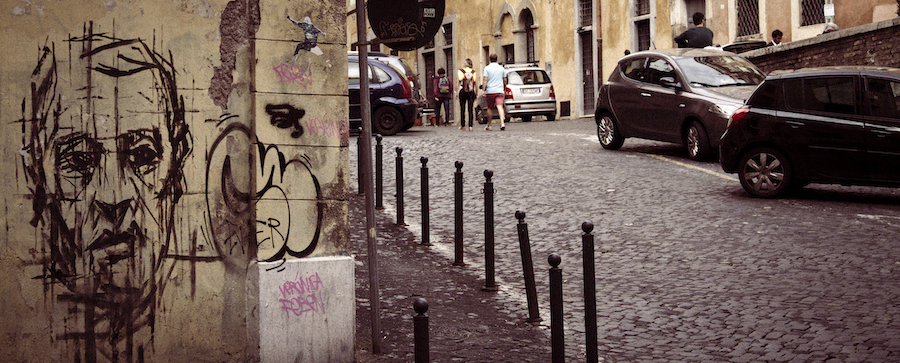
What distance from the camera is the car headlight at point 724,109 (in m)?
14.4

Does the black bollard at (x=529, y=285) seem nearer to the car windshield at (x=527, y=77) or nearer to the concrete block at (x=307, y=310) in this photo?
the concrete block at (x=307, y=310)

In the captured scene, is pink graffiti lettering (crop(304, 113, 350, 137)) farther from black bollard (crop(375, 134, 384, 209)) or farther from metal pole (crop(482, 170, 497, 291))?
black bollard (crop(375, 134, 384, 209))

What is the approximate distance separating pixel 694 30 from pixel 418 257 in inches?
488

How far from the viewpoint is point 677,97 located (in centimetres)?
1541

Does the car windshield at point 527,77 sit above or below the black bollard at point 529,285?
above

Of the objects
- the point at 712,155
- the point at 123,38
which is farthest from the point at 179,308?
the point at 712,155

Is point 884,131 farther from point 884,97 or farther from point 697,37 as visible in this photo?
point 697,37

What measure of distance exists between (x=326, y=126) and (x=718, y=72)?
1105 cm

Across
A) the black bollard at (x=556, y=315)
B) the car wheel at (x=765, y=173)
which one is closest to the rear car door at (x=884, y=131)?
the car wheel at (x=765, y=173)

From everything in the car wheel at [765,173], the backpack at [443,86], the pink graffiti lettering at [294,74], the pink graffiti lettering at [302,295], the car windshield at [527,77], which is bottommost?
the pink graffiti lettering at [302,295]

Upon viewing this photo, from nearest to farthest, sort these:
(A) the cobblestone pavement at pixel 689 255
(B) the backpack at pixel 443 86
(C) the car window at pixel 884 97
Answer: (A) the cobblestone pavement at pixel 689 255, (C) the car window at pixel 884 97, (B) the backpack at pixel 443 86

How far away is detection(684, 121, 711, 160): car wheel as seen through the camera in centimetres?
1490

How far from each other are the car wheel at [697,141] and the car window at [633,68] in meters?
1.55

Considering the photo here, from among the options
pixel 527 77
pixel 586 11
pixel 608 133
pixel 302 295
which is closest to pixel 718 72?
pixel 608 133
